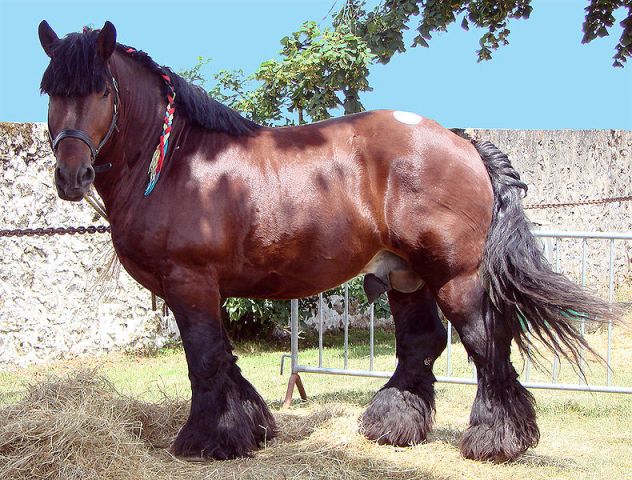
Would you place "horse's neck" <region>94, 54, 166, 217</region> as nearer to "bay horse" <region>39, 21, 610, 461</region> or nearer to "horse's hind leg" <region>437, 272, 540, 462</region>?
"bay horse" <region>39, 21, 610, 461</region>

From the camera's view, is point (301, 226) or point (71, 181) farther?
point (301, 226)

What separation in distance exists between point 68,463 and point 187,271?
1.06m

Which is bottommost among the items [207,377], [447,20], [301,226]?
[207,377]

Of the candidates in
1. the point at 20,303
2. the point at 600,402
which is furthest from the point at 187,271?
the point at 20,303

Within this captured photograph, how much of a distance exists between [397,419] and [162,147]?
211 cm

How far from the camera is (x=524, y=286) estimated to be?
3684 mm

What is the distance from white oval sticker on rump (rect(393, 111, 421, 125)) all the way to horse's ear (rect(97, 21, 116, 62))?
1.57 meters

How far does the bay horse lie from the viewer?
3.63 meters

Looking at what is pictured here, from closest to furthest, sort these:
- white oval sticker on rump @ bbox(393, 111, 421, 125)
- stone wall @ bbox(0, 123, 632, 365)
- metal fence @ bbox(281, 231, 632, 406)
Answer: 1. white oval sticker on rump @ bbox(393, 111, 421, 125)
2. metal fence @ bbox(281, 231, 632, 406)
3. stone wall @ bbox(0, 123, 632, 365)

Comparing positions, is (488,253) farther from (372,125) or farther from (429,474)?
(429,474)

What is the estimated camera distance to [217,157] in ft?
12.4

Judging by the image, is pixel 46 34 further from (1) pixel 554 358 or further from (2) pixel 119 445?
(1) pixel 554 358

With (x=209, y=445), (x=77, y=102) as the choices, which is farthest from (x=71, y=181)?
(x=209, y=445)

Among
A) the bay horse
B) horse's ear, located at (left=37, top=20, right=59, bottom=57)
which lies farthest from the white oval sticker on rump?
horse's ear, located at (left=37, top=20, right=59, bottom=57)
